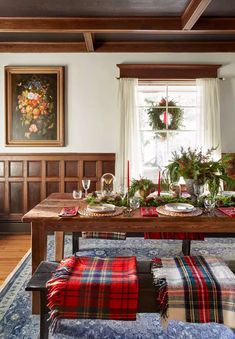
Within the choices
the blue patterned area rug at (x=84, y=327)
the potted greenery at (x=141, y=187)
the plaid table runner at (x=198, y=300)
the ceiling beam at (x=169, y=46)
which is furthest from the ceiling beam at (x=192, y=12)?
the blue patterned area rug at (x=84, y=327)

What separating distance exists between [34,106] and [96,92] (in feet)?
2.85

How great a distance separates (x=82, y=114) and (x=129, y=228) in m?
2.62

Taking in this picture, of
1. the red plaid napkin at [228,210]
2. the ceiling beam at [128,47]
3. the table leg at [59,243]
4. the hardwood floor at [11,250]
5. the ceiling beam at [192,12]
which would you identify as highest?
the ceiling beam at [128,47]

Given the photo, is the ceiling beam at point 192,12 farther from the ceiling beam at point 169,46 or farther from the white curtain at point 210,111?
the white curtain at point 210,111

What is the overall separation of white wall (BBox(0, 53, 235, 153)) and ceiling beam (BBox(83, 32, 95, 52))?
0.15 m

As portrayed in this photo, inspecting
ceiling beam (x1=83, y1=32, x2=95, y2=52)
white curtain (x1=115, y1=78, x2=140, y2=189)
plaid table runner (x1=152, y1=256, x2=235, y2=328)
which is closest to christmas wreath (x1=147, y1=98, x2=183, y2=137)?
white curtain (x1=115, y1=78, x2=140, y2=189)

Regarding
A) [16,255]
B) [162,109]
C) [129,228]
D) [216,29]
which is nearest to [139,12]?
[216,29]

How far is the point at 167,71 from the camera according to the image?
4.43 m

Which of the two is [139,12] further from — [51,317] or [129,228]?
[51,317]

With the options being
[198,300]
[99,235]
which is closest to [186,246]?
[99,235]

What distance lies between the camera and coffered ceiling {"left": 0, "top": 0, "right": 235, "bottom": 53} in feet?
10.4

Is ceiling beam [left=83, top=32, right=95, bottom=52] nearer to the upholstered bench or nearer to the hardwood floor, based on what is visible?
the hardwood floor

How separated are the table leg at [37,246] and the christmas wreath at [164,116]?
2.71 metres

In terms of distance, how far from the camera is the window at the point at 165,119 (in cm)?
455
